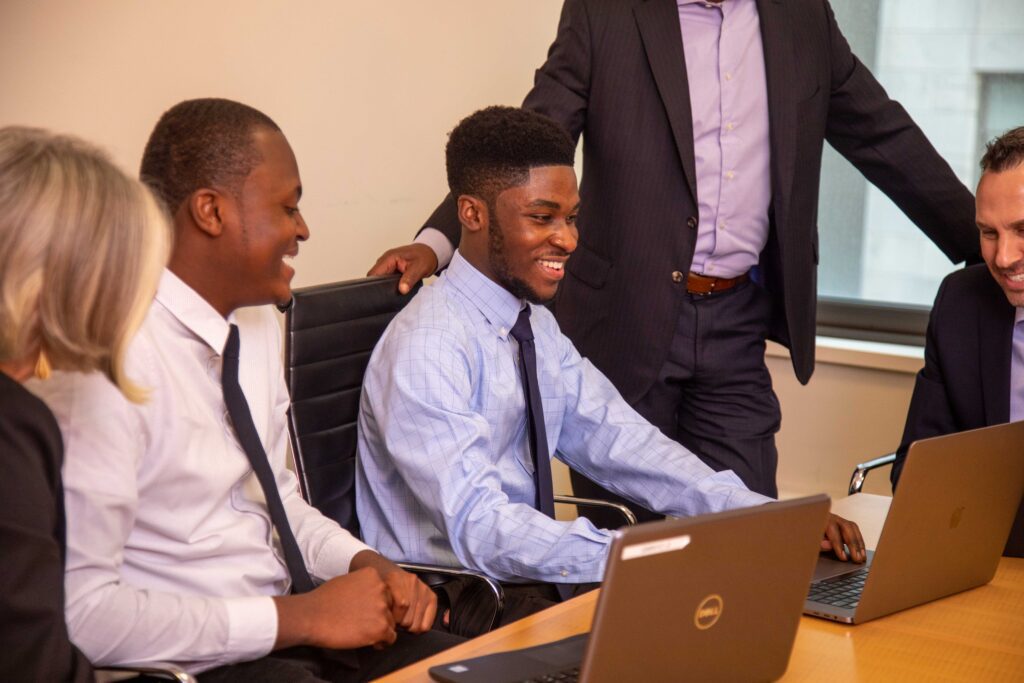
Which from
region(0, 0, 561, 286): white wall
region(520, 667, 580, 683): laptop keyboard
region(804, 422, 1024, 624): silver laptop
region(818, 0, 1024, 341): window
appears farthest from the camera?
region(818, 0, 1024, 341): window

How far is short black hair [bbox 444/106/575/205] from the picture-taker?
Answer: 2.14m

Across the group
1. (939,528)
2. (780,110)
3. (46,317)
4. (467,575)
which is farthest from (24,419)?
(780,110)

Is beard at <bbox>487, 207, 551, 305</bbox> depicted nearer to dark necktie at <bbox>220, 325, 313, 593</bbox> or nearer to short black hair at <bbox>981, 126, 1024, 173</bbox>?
dark necktie at <bbox>220, 325, 313, 593</bbox>

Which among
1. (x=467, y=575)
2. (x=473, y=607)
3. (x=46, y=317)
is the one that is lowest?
(x=473, y=607)

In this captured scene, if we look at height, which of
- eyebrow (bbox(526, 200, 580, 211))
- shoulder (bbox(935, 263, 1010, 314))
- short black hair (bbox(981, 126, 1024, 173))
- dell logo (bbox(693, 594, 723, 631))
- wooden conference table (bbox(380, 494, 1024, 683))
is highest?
short black hair (bbox(981, 126, 1024, 173))

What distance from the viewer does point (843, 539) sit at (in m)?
1.85

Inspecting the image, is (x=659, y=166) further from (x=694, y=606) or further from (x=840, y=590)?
(x=694, y=606)

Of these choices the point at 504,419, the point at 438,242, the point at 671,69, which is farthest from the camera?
the point at 671,69

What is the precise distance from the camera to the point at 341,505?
2080 mm

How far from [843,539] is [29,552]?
117 centimetres

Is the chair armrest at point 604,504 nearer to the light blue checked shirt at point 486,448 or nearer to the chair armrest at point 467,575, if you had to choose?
the light blue checked shirt at point 486,448

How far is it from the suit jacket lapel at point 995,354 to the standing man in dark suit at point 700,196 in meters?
0.43

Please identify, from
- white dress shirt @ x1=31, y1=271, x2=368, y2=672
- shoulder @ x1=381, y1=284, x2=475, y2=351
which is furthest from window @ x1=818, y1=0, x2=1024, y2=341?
white dress shirt @ x1=31, y1=271, x2=368, y2=672

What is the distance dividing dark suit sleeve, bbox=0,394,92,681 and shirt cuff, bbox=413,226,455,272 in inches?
44.2
